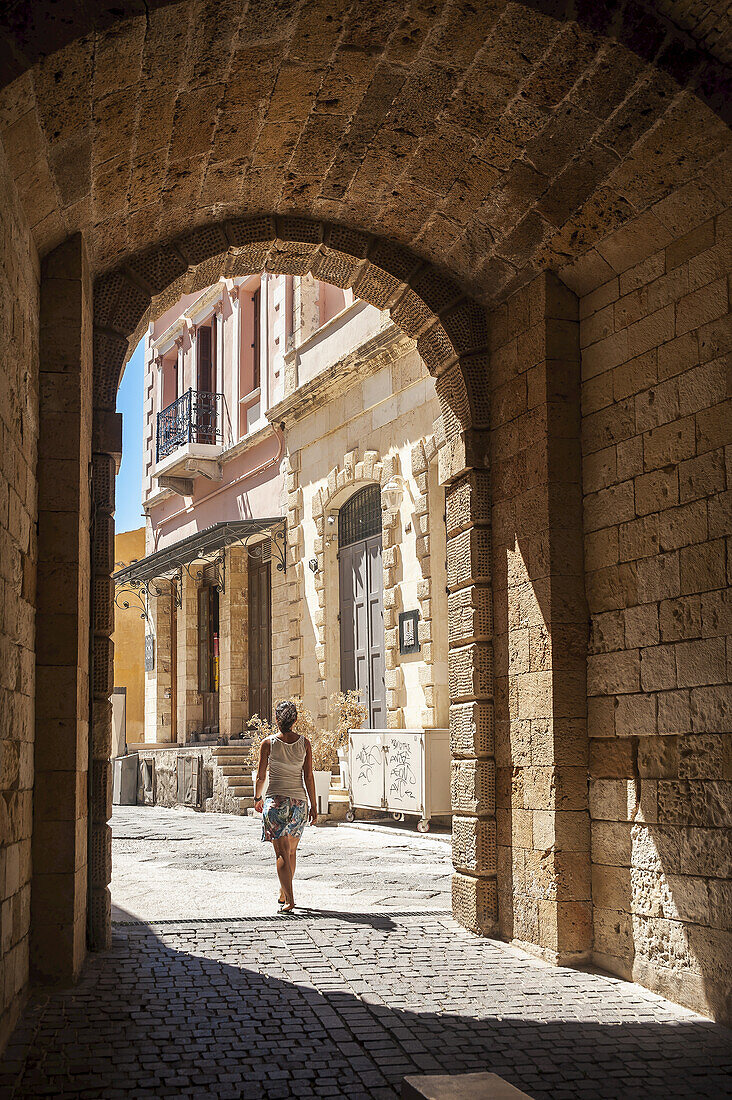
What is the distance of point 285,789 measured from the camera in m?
7.67

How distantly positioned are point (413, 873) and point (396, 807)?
2.81 metres

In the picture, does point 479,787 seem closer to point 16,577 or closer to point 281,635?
point 16,577

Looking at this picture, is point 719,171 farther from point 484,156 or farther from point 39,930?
point 39,930

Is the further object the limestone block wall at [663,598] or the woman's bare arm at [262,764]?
the woman's bare arm at [262,764]

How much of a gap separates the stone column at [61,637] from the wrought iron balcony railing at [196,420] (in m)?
14.0

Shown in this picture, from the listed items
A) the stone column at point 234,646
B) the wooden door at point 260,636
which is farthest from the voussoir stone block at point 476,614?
the stone column at point 234,646

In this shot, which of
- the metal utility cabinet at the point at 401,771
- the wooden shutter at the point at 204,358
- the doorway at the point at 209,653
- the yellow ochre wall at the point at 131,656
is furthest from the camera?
the yellow ochre wall at the point at 131,656

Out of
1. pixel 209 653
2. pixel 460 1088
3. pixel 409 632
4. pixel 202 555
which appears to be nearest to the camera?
pixel 460 1088

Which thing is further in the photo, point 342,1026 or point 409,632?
point 409,632

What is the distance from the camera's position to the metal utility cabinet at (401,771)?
1154 centimetres

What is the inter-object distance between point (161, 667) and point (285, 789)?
46.3ft

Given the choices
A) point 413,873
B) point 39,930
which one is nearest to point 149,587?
point 413,873

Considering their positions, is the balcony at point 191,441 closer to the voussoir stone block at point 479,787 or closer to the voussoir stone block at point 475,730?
the voussoir stone block at point 475,730

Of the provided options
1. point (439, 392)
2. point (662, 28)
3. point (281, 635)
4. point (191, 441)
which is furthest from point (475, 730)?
point (191, 441)
